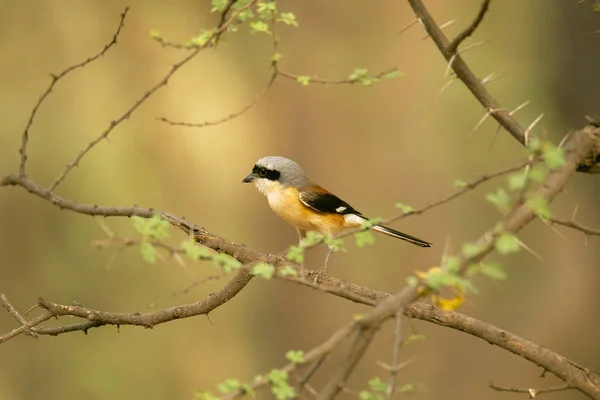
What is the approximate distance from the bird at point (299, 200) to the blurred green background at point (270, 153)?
253 cm

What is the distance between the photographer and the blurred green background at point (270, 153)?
6590mm

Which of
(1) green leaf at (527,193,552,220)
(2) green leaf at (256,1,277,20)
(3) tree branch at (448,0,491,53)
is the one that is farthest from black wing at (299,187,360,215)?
(1) green leaf at (527,193,552,220)

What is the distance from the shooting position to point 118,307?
862 cm

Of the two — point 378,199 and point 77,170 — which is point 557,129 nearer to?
point 378,199

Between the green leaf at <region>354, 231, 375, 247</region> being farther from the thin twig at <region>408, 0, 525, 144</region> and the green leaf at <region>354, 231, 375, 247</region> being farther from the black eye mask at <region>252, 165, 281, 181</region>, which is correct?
the black eye mask at <region>252, 165, 281, 181</region>

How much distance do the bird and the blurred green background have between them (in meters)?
2.53

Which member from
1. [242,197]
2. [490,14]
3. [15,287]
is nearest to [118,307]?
[15,287]

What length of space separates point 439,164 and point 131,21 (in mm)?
3238

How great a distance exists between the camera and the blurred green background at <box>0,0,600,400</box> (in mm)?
6590

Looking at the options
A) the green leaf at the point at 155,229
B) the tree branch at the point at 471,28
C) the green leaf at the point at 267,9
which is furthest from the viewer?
the green leaf at the point at 267,9

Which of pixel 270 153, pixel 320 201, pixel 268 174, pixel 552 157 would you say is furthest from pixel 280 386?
pixel 270 153

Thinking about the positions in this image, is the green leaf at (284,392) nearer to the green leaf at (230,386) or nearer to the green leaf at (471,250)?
the green leaf at (230,386)

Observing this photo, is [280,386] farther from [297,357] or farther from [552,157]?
[552,157]

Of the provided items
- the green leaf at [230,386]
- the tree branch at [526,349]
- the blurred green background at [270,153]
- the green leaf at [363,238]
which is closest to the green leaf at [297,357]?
the green leaf at [230,386]
